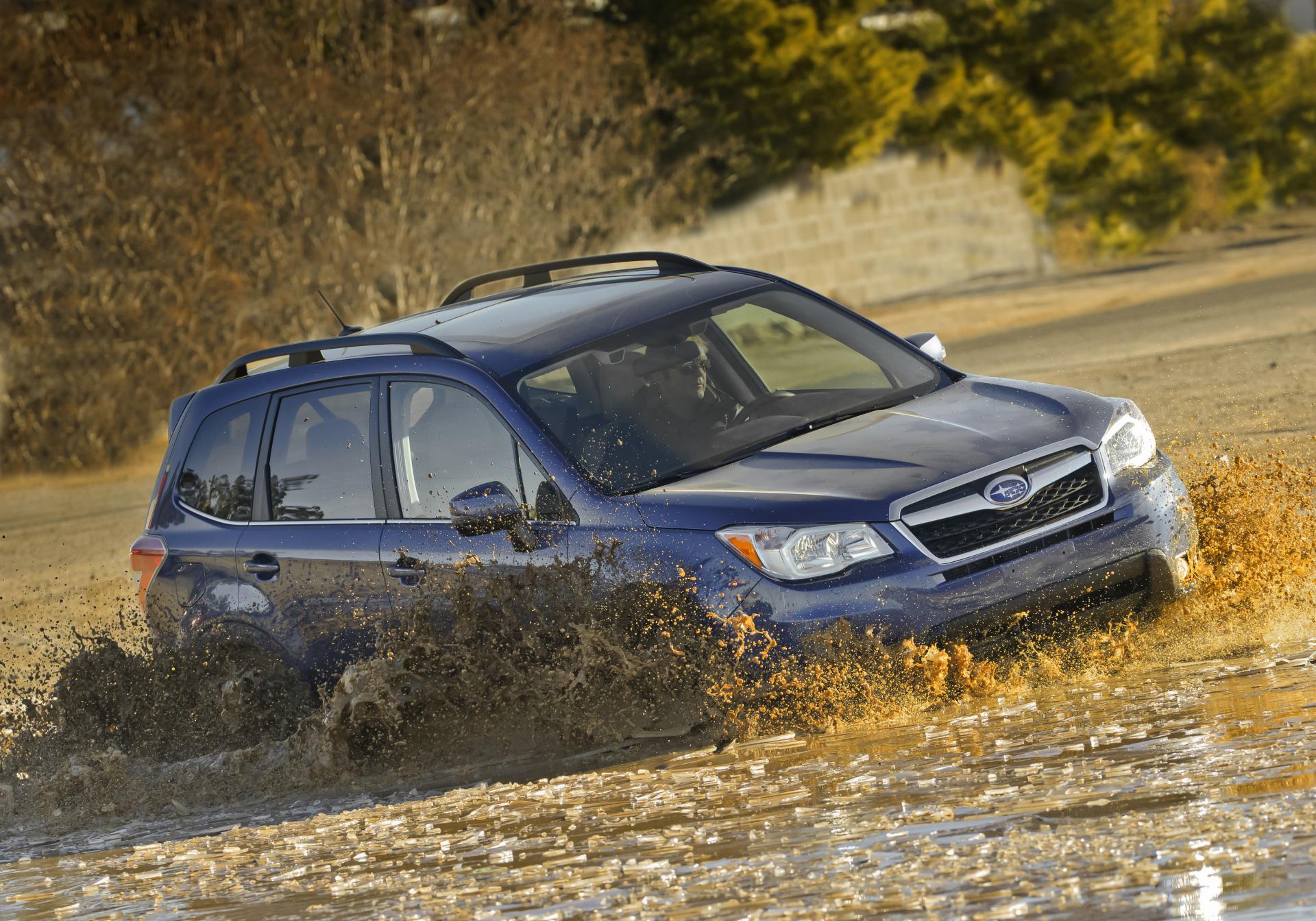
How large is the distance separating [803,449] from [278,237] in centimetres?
1580

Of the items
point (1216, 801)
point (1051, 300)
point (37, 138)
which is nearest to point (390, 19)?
point (37, 138)

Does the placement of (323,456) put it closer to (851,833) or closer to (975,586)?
(975,586)

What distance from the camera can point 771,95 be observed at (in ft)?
88.3

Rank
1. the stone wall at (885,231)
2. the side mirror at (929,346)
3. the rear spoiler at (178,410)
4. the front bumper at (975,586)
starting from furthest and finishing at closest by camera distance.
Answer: the stone wall at (885,231) → the rear spoiler at (178,410) → the side mirror at (929,346) → the front bumper at (975,586)

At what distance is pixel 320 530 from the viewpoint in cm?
703

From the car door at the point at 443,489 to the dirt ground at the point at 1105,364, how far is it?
2.48 meters

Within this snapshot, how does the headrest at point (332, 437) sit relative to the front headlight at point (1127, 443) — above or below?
above

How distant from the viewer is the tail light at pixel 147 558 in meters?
7.66

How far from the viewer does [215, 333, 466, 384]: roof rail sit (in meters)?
6.90

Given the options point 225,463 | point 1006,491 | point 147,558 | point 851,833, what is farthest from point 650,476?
point 147,558

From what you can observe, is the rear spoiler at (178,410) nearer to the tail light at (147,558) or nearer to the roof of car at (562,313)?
the tail light at (147,558)

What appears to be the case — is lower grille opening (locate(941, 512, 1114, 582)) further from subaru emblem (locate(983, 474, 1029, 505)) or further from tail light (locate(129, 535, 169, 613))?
tail light (locate(129, 535, 169, 613))

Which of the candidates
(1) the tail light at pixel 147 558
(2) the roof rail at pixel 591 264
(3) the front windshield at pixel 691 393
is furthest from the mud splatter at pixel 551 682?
(2) the roof rail at pixel 591 264

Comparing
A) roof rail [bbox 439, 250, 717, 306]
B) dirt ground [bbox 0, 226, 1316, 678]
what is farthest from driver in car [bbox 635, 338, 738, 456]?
dirt ground [bbox 0, 226, 1316, 678]
